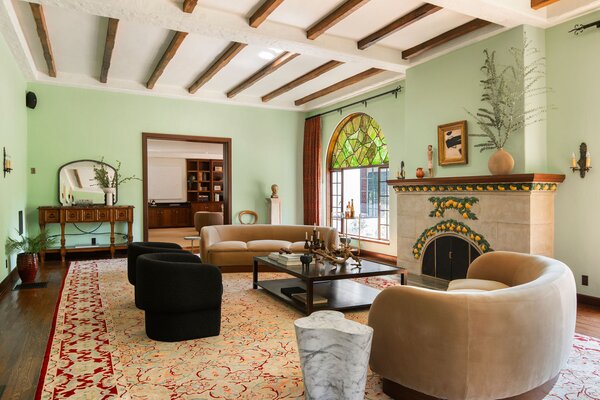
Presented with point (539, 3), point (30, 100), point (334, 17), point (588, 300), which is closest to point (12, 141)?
point (30, 100)

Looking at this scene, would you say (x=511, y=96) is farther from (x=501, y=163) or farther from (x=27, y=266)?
(x=27, y=266)

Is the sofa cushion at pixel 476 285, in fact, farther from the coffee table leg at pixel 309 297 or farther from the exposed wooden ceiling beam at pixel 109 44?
the exposed wooden ceiling beam at pixel 109 44

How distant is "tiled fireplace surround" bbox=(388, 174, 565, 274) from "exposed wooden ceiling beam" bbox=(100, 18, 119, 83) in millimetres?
4292

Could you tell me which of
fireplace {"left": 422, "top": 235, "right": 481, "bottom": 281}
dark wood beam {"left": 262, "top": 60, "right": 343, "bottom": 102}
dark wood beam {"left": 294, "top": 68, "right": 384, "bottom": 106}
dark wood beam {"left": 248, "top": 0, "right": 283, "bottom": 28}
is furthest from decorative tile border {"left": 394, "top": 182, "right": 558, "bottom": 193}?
dark wood beam {"left": 248, "top": 0, "right": 283, "bottom": 28}

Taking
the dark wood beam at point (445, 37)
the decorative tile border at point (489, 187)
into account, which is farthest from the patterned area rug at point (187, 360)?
the dark wood beam at point (445, 37)

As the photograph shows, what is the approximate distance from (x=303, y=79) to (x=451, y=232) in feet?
12.3

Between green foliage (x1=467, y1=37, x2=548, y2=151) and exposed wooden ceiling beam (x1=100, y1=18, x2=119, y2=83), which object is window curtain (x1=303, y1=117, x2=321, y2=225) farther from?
green foliage (x1=467, y1=37, x2=548, y2=151)

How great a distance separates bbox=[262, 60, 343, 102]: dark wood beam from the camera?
258 inches

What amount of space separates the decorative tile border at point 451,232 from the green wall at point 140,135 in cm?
416

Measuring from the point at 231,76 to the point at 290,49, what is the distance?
2.25 m

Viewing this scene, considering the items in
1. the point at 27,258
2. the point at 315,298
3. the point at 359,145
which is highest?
the point at 359,145

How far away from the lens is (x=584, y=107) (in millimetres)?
4461

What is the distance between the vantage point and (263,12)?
454 centimetres

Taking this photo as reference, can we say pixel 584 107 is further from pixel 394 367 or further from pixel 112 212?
pixel 112 212
